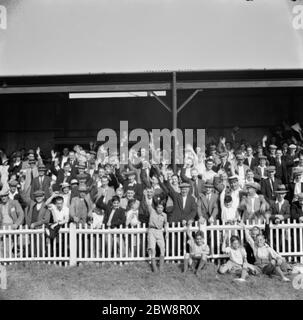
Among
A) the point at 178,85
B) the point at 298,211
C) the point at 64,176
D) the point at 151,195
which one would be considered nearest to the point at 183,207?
the point at 151,195

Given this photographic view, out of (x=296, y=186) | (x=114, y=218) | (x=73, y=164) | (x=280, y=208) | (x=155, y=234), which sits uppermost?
(x=73, y=164)

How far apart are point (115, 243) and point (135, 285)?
850mm

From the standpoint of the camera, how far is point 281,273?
8422 millimetres

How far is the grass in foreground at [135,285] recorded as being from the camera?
321 inches

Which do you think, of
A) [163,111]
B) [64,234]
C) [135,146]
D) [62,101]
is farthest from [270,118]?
[64,234]

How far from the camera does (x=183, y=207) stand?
8914 mm

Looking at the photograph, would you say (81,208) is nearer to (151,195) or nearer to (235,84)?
(151,195)

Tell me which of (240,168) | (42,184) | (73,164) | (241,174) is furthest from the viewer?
(73,164)

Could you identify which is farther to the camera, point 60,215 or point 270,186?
point 270,186

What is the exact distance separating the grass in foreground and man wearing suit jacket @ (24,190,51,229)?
0.83 m

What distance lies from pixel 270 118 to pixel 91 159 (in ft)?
23.2

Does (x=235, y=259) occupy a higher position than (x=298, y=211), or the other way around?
(x=298, y=211)

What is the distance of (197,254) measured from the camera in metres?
8.57

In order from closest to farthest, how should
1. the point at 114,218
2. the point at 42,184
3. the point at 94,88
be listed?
1. the point at 114,218
2. the point at 42,184
3. the point at 94,88
